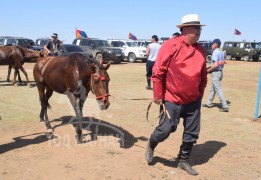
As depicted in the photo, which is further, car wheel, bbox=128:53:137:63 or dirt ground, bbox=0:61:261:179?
car wheel, bbox=128:53:137:63

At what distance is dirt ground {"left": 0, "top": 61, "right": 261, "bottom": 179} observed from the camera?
4.80 meters

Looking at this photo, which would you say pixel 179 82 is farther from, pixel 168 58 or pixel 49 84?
pixel 49 84

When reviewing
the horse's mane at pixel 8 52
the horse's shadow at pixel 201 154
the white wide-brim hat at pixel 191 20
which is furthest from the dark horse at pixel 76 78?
the horse's mane at pixel 8 52

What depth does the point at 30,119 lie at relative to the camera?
25.6 feet

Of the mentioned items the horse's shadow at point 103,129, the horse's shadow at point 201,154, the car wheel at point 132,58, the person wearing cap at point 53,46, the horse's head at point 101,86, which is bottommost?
the horse's shadow at point 201,154

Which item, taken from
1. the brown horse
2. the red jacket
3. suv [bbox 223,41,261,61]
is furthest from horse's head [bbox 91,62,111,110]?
suv [bbox 223,41,261,61]

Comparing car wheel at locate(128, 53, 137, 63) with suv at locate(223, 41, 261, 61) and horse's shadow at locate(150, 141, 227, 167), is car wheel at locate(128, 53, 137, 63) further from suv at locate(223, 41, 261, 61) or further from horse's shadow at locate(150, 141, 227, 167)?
horse's shadow at locate(150, 141, 227, 167)

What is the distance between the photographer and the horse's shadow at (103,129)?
6352 mm

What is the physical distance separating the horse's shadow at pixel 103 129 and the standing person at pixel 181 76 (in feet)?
5.58

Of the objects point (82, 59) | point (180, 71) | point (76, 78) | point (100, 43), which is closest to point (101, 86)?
point (76, 78)

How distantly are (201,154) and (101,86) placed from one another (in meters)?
2.22

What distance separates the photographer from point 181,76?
14.3 feet

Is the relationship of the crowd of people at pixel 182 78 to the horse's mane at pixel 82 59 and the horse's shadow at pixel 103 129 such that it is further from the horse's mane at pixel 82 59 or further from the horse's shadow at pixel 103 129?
the horse's shadow at pixel 103 129

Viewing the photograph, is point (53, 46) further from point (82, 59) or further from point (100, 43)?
point (100, 43)
